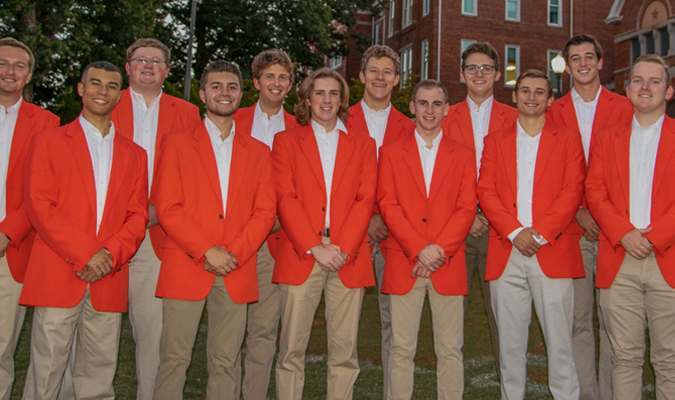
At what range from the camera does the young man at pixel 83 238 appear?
14.2ft

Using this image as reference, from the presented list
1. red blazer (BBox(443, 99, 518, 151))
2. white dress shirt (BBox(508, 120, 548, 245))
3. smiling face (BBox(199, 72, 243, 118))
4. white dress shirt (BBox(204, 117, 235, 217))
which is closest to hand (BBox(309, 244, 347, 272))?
white dress shirt (BBox(204, 117, 235, 217))

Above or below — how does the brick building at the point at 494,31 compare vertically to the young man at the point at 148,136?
above

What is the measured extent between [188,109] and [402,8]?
2929 centimetres

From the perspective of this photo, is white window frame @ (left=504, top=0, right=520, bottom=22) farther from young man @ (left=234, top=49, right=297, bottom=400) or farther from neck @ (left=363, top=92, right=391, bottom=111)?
young man @ (left=234, top=49, right=297, bottom=400)

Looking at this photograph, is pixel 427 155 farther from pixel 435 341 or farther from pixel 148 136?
pixel 148 136

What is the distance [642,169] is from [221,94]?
339 centimetres

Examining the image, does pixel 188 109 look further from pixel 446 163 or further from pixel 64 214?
pixel 446 163

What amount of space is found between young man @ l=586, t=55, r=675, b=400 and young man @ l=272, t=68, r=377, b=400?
188 centimetres

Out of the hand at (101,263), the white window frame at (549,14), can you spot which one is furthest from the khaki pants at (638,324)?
the white window frame at (549,14)

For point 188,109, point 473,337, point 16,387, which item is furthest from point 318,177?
point 473,337

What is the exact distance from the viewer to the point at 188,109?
559 centimetres

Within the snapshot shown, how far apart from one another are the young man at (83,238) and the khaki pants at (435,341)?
2131 millimetres

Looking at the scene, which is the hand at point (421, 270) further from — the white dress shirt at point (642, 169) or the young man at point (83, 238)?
the young man at point (83, 238)

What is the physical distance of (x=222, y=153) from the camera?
16.0ft
